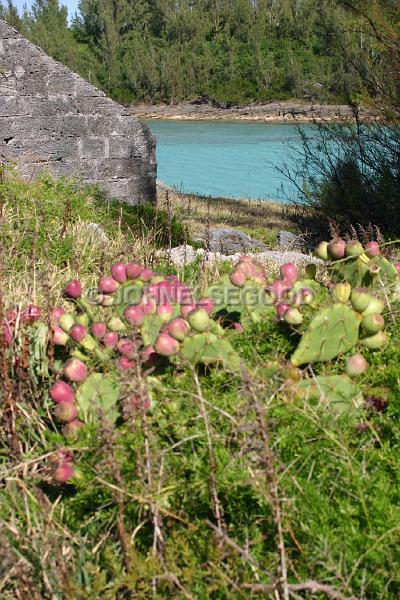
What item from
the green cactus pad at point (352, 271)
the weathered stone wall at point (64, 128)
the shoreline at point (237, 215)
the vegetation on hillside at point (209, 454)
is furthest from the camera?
the shoreline at point (237, 215)

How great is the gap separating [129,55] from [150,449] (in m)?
69.6

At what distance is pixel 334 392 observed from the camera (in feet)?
7.02

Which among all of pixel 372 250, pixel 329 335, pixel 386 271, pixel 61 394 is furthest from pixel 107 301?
pixel 386 271

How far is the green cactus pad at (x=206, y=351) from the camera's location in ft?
7.02

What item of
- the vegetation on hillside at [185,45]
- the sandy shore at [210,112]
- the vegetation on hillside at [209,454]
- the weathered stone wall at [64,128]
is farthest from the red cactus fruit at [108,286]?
the vegetation on hillside at [185,45]

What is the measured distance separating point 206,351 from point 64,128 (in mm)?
8071

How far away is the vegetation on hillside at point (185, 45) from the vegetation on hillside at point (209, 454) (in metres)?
50.3

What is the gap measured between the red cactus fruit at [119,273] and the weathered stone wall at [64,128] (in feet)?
23.0

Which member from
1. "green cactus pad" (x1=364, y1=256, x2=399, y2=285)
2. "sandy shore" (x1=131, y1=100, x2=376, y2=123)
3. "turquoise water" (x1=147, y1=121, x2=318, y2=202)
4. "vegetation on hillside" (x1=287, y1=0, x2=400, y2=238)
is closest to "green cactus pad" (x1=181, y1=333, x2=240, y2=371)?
"green cactus pad" (x1=364, y1=256, x2=399, y2=285)

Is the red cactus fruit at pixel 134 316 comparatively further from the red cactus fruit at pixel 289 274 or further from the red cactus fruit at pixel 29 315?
the red cactus fruit at pixel 289 274

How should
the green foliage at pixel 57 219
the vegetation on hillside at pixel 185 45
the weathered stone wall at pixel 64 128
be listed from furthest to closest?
the vegetation on hillside at pixel 185 45
the weathered stone wall at pixel 64 128
the green foliage at pixel 57 219

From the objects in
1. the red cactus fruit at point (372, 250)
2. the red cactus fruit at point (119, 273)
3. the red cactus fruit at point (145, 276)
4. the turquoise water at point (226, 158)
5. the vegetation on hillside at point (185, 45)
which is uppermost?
the vegetation on hillside at point (185, 45)

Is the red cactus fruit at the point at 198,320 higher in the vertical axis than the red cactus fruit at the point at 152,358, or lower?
higher

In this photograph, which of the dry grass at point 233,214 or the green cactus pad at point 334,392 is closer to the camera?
the green cactus pad at point 334,392
